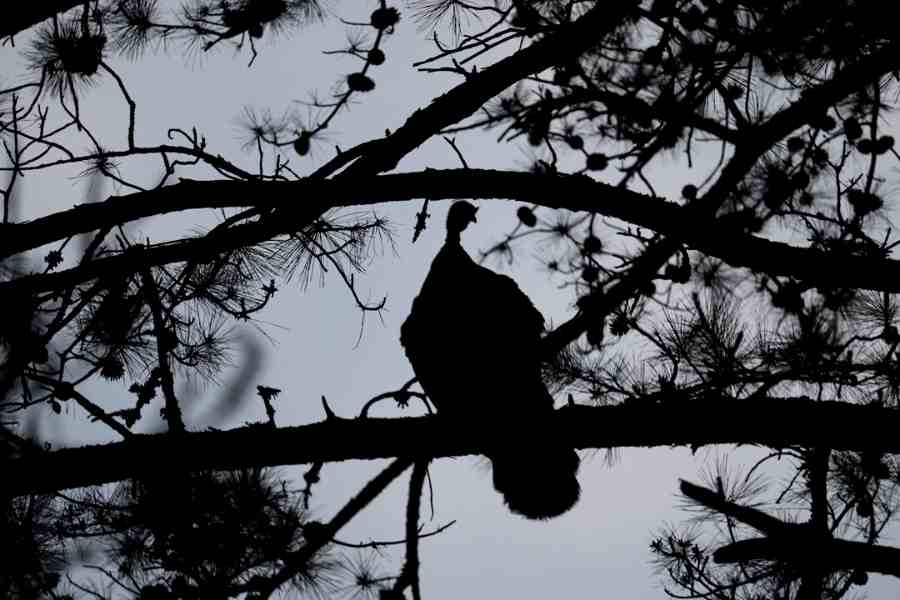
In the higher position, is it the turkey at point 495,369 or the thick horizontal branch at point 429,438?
the turkey at point 495,369

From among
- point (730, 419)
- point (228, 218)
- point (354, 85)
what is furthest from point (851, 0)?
point (228, 218)

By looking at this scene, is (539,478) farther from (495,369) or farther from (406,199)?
(406,199)

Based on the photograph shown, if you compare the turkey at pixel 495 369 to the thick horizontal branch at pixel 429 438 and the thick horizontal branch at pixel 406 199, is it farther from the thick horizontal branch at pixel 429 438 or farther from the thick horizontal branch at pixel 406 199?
the thick horizontal branch at pixel 406 199

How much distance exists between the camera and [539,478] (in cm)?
236

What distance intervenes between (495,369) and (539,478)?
445mm

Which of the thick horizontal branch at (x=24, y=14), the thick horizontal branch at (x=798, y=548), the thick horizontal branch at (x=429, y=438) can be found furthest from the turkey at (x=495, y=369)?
the thick horizontal branch at (x=24, y=14)

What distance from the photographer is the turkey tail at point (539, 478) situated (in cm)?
233

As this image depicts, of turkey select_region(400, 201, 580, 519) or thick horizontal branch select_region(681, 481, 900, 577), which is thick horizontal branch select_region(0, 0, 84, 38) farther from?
thick horizontal branch select_region(681, 481, 900, 577)

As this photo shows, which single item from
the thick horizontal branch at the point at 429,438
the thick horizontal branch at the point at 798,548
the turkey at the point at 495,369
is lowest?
the thick horizontal branch at the point at 798,548

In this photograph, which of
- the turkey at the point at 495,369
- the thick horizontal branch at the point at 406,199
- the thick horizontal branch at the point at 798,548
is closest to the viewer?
the thick horizontal branch at the point at 798,548

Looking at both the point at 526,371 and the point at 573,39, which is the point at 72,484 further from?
the point at 573,39

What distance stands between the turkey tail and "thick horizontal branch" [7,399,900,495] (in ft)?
0.91

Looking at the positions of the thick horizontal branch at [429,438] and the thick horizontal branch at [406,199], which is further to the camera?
the thick horizontal branch at [406,199]

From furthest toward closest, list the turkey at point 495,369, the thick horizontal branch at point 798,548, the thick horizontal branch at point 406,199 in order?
the turkey at point 495,369
the thick horizontal branch at point 406,199
the thick horizontal branch at point 798,548
